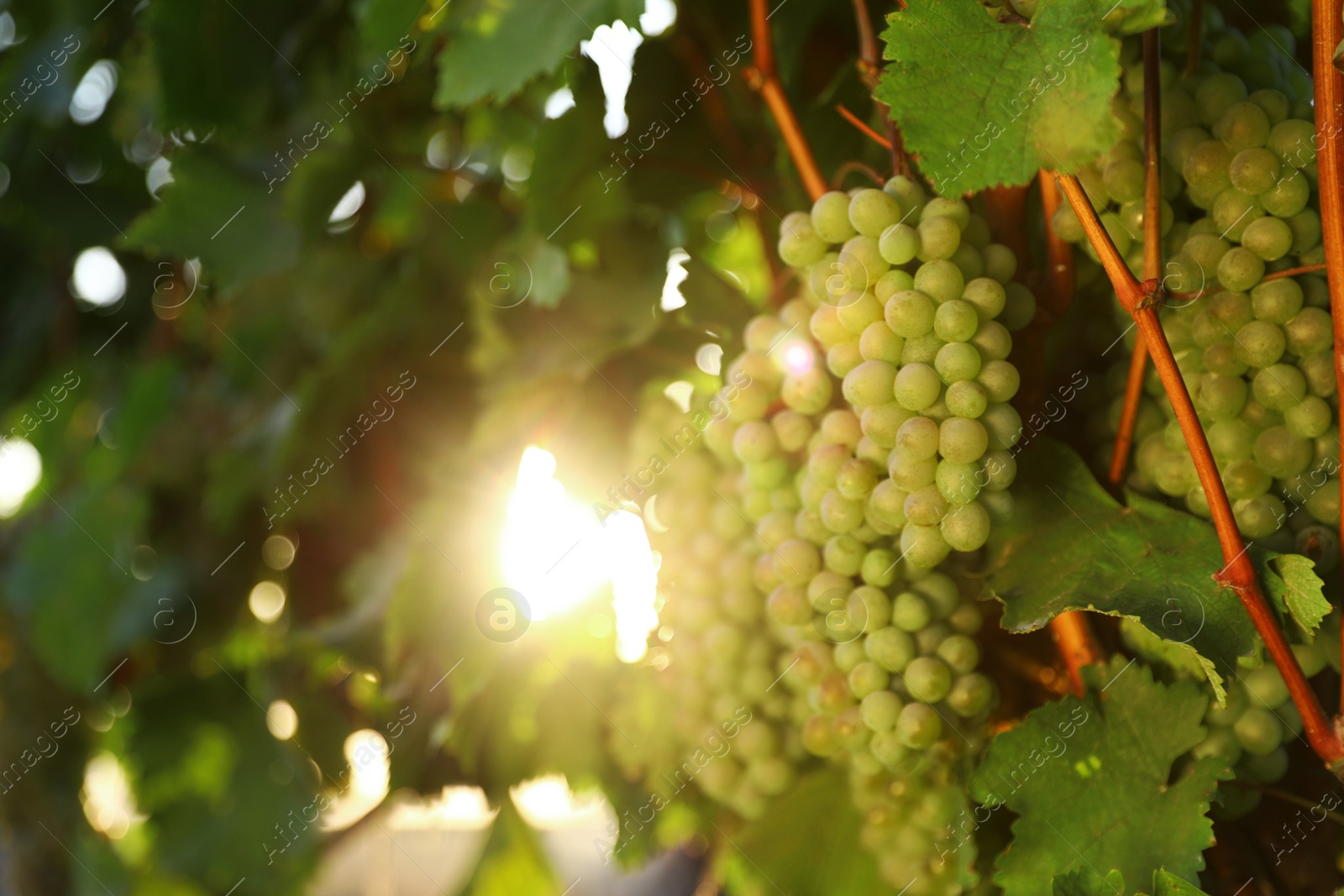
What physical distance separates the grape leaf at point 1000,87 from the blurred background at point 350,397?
179mm

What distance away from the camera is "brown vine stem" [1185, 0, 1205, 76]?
37cm

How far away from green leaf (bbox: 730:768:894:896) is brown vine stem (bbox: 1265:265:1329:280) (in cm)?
32

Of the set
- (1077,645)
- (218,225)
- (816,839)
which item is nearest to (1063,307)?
(1077,645)

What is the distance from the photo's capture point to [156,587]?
104 centimetres

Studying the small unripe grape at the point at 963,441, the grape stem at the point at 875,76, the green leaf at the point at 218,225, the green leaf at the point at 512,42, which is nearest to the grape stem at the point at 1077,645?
the small unripe grape at the point at 963,441

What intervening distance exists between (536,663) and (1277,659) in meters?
0.52

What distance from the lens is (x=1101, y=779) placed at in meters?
0.38

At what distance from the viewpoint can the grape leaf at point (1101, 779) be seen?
1.19 ft

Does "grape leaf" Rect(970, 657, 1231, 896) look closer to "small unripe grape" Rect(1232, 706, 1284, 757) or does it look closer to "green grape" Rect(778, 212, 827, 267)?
"small unripe grape" Rect(1232, 706, 1284, 757)

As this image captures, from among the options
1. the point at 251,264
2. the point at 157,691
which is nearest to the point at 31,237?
the point at 251,264

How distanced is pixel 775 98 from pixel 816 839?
0.41 meters

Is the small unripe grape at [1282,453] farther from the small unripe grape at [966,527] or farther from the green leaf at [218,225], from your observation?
the green leaf at [218,225]

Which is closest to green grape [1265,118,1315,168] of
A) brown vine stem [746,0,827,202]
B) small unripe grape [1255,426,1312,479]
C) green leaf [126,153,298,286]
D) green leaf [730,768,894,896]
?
small unripe grape [1255,426,1312,479]

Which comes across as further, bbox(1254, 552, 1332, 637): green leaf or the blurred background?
the blurred background
